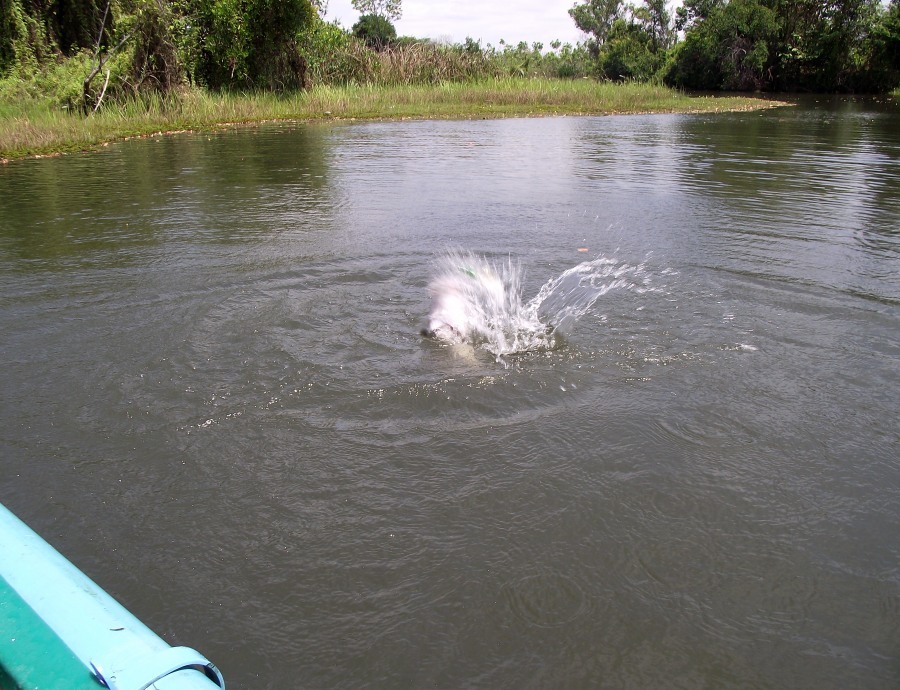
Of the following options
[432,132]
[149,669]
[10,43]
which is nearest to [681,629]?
[149,669]

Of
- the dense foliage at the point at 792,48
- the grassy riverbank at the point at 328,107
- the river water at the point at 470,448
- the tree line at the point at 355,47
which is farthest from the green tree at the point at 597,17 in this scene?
the river water at the point at 470,448

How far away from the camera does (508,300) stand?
223 inches

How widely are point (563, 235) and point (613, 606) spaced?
5554mm

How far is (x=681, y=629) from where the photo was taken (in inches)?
101

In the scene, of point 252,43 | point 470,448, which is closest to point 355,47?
point 252,43

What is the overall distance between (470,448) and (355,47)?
27154mm

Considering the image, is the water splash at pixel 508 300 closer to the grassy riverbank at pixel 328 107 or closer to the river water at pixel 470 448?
the river water at pixel 470 448

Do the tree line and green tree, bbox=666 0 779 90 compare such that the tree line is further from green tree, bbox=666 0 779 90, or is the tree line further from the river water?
the river water

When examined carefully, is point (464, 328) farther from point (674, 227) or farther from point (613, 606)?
point (674, 227)

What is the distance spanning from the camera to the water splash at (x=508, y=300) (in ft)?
16.3

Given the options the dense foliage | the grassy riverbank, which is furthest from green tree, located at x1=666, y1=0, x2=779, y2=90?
the grassy riverbank

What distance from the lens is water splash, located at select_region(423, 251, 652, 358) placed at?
4.98m

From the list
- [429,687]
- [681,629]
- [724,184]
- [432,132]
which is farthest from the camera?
[432,132]

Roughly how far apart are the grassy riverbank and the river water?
8.30 meters
